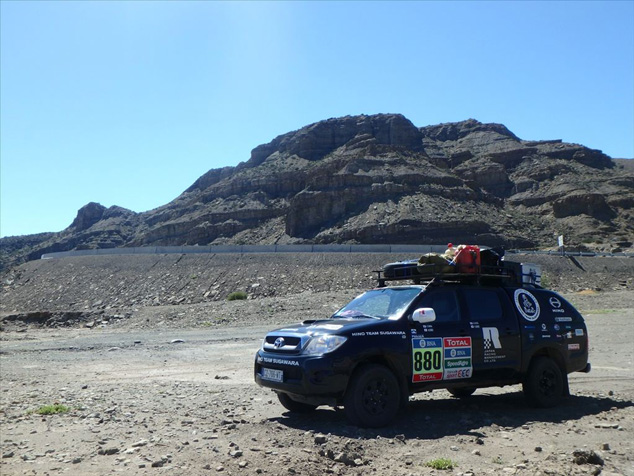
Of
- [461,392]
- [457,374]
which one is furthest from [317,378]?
[461,392]

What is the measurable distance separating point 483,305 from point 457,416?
1695 mm

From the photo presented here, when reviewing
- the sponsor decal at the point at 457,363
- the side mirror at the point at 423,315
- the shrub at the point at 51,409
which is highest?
the side mirror at the point at 423,315

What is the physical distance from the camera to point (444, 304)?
884 centimetres

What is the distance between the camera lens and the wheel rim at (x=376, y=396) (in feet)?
25.4

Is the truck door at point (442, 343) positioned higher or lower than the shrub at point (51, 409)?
higher

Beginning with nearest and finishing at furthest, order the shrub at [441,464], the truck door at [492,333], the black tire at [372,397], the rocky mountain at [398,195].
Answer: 1. the shrub at [441,464]
2. the black tire at [372,397]
3. the truck door at [492,333]
4. the rocky mountain at [398,195]

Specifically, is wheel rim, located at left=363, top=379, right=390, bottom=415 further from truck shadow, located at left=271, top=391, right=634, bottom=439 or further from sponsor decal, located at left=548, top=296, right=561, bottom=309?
sponsor decal, located at left=548, top=296, right=561, bottom=309

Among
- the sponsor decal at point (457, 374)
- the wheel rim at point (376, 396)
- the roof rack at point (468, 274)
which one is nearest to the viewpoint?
the wheel rim at point (376, 396)

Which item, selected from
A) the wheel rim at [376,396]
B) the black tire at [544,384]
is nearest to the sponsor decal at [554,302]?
the black tire at [544,384]

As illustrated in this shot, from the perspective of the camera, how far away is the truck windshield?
28.2 ft

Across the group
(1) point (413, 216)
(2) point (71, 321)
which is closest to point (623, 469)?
(2) point (71, 321)

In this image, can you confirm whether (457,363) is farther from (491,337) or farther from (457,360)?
(491,337)

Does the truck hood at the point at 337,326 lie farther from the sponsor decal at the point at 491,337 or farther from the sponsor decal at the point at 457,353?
the sponsor decal at the point at 491,337

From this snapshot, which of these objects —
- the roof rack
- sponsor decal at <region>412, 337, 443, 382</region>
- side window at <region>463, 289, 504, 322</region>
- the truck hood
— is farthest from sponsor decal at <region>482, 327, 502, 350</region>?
the truck hood
